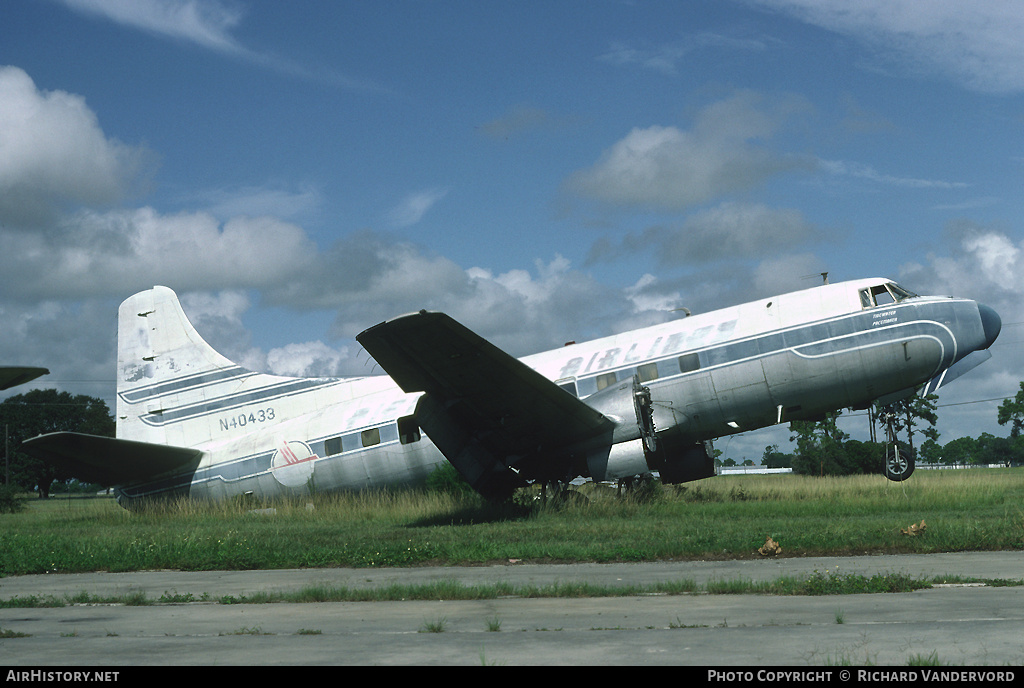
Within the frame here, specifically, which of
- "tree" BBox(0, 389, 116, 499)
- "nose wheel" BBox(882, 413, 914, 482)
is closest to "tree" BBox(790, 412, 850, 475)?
"nose wheel" BBox(882, 413, 914, 482)

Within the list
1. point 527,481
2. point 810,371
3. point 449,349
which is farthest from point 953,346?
point 449,349

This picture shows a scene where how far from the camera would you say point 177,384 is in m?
26.3

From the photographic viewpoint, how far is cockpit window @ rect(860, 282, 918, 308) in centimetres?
2058

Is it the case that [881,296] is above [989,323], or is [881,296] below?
above

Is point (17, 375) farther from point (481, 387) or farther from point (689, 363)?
→ point (689, 363)

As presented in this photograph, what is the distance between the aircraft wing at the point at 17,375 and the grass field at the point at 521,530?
3609mm

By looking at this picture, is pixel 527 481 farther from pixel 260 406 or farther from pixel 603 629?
pixel 603 629

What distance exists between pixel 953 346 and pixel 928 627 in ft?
51.5

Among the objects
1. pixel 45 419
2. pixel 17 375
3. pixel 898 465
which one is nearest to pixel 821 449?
pixel 898 465

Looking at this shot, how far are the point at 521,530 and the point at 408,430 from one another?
6439mm

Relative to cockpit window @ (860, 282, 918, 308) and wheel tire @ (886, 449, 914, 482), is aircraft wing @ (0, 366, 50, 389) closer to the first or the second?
cockpit window @ (860, 282, 918, 308)

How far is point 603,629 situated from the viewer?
707 cm

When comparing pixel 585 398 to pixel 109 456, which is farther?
pixel 109 456

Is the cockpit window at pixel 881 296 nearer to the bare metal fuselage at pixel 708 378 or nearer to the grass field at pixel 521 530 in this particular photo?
the bare metal fuselage at pixel 708 378
